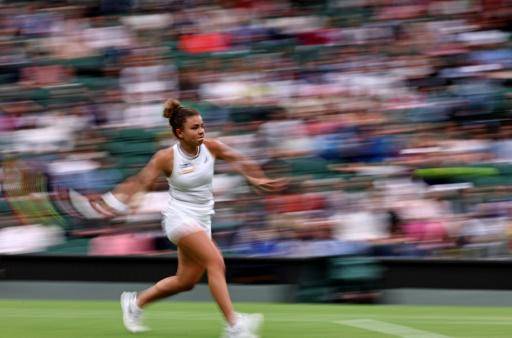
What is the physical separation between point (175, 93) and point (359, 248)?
357 cm

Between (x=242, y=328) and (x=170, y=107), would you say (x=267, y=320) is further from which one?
(x=170, y=107)

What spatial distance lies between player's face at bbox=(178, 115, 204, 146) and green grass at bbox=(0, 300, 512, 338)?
1388 millimetres

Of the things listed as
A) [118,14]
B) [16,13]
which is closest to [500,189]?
[118,14]

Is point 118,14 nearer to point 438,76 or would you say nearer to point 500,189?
point 438,76

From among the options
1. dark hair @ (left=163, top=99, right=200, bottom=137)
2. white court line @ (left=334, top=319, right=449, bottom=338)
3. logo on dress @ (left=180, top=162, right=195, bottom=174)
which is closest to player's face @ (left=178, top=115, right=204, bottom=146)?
dark hair @ (left=163, top=99, right=200, bottom=137)

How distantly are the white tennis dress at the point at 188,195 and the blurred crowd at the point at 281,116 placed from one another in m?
4.24

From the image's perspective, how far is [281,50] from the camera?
13.8 m

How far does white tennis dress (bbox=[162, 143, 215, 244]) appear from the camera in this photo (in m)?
6.73

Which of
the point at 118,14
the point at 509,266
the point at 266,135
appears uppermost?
the point at 118,14

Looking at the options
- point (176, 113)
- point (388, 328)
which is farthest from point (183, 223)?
point (388, 328)

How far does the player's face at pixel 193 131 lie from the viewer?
6723 millimetres

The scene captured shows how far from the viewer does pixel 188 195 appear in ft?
22.3

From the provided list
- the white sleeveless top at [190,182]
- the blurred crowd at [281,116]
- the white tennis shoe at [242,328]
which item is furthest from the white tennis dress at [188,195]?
the blurred crowd at [281,116]

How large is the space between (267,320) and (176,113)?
2215 millimetres
